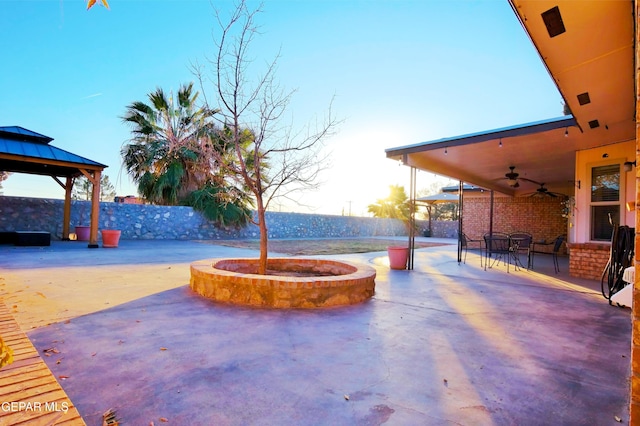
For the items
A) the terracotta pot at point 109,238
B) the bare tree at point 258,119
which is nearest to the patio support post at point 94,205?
the terracotta pot at point 109,238

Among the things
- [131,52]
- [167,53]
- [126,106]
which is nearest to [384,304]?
[167,53]

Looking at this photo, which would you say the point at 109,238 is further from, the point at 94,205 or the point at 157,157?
the point at 157,157

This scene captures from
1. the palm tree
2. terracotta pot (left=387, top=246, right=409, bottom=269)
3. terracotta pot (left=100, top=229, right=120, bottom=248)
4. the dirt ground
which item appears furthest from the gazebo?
terracotta pot (left=387, top=246, right=409, bottom=269)

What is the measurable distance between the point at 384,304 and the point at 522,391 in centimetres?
187

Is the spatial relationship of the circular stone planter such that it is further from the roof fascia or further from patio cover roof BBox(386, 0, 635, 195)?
the roof fascia

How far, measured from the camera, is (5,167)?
31.2 ft

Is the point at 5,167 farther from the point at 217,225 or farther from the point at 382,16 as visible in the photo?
the point at 382,16

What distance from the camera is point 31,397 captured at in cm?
137

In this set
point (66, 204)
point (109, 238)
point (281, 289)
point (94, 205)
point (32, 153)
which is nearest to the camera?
point (281, 289)

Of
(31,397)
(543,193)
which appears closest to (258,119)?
(31,397)

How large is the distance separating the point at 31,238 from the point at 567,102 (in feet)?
40.0

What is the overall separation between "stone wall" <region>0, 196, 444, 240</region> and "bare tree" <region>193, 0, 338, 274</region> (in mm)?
9961

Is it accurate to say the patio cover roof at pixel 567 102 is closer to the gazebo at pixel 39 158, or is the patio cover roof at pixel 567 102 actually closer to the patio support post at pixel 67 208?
the gazebo at pixel 39 158

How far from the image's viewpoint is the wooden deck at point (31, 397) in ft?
4.02
